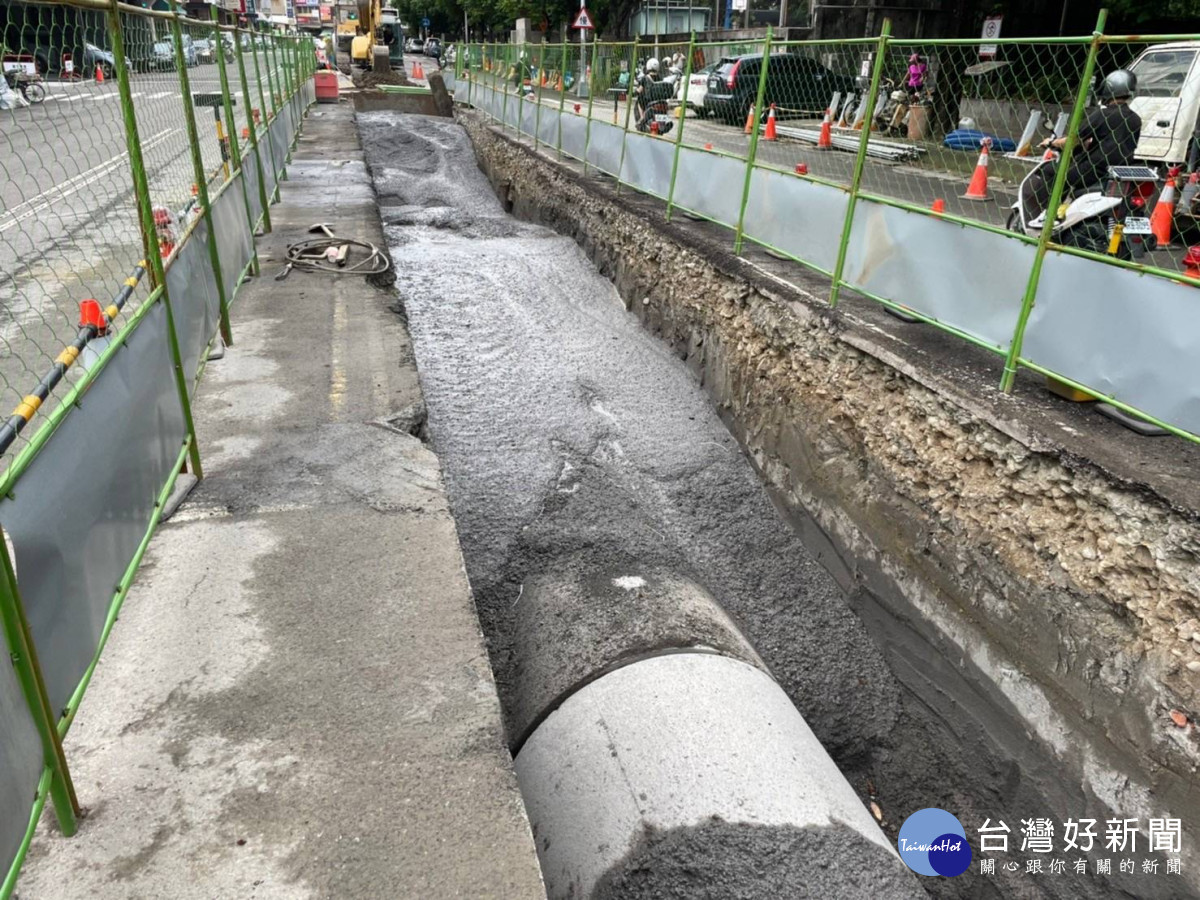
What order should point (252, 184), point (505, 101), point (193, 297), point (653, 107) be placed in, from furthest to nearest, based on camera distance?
point (505, 101), point (653, 107), point (252, 184), point (193, 297)

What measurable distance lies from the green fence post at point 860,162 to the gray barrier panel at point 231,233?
12.9 feet

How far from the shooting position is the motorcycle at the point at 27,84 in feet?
9.20

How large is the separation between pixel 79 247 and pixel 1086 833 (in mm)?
8914

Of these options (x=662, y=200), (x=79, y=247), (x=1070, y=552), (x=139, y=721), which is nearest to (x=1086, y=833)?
(x=1070, y=552)

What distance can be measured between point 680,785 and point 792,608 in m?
2.33

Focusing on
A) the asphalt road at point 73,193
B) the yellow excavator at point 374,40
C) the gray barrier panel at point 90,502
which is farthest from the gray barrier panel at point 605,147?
the yellow excavator at point 374,40

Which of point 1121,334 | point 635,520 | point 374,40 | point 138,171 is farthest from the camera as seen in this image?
point 374,40

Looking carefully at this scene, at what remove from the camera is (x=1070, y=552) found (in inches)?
142

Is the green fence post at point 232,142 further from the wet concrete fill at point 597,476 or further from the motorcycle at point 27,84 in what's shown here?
the motorcycle at point 27,84

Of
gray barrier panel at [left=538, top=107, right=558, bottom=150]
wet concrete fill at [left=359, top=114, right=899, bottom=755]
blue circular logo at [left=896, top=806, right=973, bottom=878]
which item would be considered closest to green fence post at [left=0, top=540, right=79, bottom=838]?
wet concrete fill at [left=359, top=114, right=899, bottom=755]

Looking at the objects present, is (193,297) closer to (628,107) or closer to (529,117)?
(628,107)

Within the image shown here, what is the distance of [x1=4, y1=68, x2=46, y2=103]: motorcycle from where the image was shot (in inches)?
110

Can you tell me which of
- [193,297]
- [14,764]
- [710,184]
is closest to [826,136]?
[710,184]

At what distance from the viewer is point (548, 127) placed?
46.3ft
